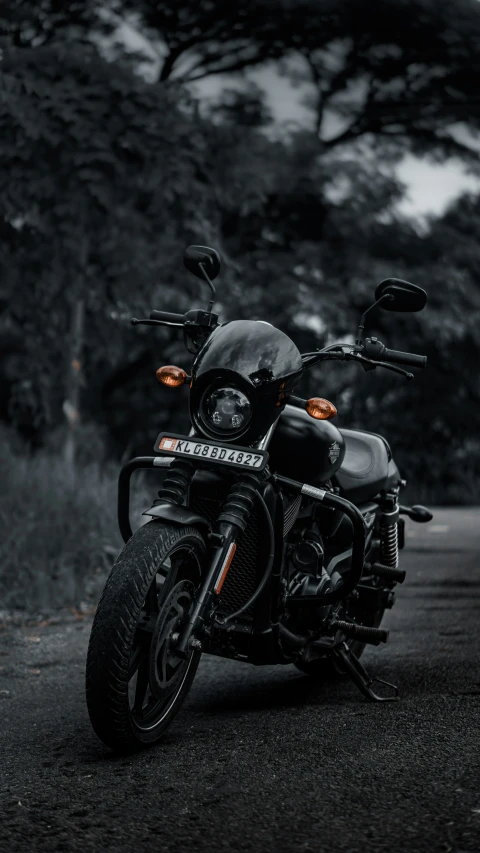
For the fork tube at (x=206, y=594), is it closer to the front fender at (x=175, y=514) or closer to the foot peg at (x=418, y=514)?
the front fender at (x=175, y=514)

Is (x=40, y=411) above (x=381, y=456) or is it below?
below

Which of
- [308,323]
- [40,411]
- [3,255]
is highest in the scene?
[3,255]

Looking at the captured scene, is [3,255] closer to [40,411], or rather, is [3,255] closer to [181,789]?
[40,411]

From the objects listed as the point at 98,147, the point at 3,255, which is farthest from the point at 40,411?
the point at 98,147

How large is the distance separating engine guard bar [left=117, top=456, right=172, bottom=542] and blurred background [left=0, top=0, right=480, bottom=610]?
8.71 ft

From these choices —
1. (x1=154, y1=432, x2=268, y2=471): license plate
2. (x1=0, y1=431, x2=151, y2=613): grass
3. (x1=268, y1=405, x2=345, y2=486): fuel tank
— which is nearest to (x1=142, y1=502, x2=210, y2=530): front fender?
(x1=154, y1=432, x2=268, y2=471): license plate

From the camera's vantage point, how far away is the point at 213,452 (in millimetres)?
3756

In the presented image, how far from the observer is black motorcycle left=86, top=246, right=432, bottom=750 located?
11.5ft

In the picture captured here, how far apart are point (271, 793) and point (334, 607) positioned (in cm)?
131

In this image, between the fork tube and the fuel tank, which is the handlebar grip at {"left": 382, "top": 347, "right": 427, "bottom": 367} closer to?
the fuel tank

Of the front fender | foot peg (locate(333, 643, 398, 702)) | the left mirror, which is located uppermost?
the left mirror

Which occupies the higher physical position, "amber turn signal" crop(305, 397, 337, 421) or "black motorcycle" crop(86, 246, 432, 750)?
"amber turn signal" crop(305, 397, 337, 421)

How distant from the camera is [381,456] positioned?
497cm

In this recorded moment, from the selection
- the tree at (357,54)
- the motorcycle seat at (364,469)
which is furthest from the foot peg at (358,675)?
the tree at (357,54)
